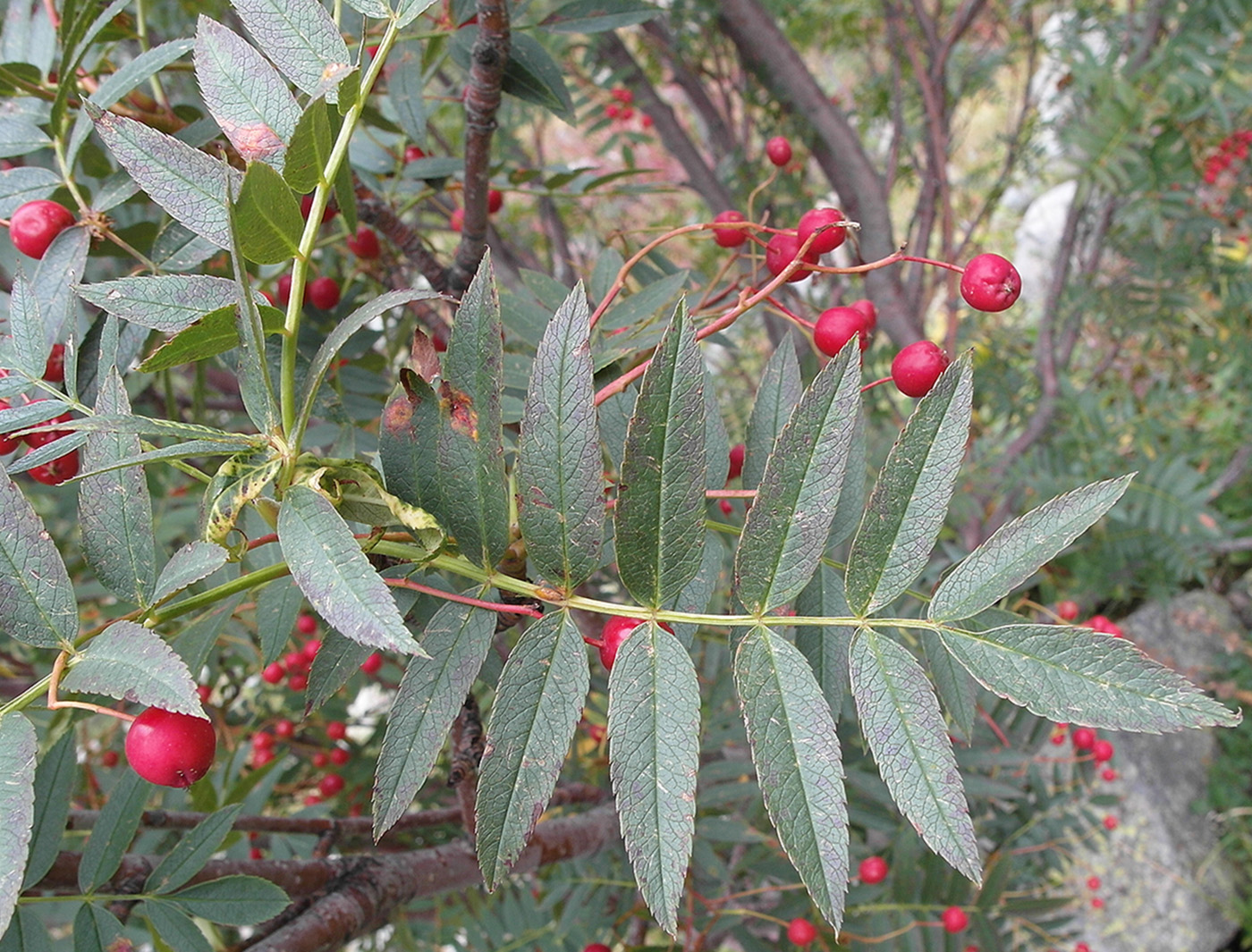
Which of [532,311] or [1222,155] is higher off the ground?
[532,311]

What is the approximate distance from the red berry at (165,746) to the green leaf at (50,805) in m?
0.22

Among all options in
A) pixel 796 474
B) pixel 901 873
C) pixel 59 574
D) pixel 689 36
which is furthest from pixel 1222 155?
pixel 59 574

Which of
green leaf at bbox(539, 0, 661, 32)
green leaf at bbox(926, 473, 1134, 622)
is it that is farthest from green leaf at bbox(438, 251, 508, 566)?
green leaf at bbox(539, 0, 661, 32)

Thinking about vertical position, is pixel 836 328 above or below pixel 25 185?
below

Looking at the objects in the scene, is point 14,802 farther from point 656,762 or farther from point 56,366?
point 56,366

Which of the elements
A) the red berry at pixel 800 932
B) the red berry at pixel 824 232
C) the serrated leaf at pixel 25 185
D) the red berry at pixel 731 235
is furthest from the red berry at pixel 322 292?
the red berry at pixel 800 932

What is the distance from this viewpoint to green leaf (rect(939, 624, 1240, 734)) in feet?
1.16

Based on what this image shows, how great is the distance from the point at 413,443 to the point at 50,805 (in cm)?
39

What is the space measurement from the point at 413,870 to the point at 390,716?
449 mm

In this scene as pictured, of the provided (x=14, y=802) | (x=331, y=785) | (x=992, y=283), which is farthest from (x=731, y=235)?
(x=331, y=785)

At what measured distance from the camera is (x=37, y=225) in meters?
0.58

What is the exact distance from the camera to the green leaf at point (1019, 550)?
391mm

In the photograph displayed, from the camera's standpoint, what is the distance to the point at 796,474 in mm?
419

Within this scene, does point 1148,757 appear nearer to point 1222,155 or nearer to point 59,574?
point 1222,155
